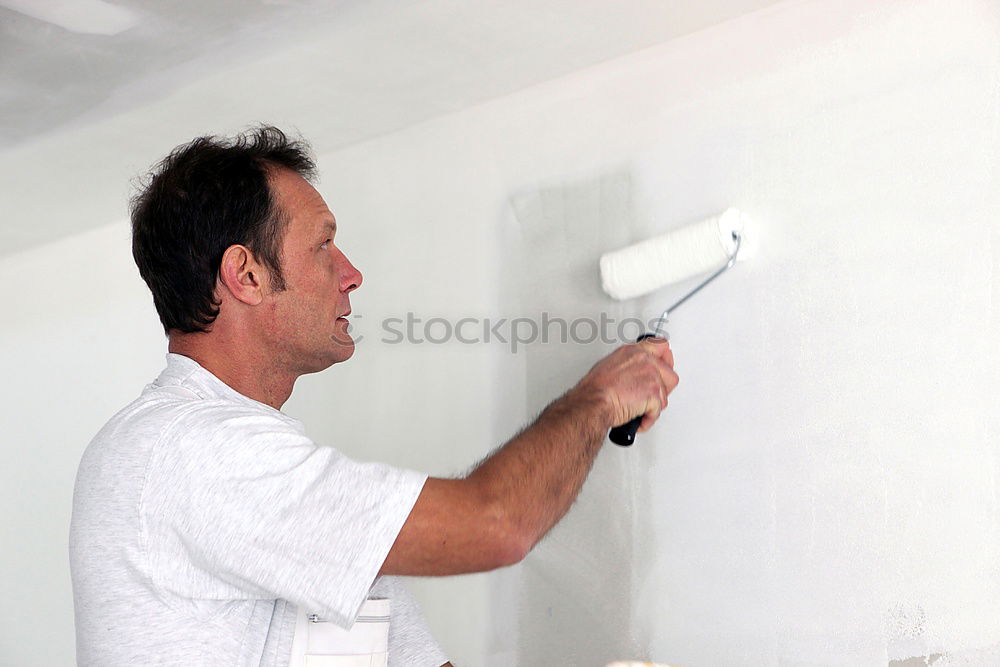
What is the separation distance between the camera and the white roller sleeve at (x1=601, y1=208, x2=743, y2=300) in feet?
5.44

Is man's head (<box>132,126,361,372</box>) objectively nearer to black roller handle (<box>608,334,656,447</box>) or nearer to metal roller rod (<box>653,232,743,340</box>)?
black roller handle (<box>608,334,656,447</box>)

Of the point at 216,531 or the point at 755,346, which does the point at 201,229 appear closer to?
the point at 216,531

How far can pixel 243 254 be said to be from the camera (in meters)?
1.43

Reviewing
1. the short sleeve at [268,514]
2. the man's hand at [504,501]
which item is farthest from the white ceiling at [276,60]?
the short sleeve at [268,514]

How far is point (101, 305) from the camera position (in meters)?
3.14

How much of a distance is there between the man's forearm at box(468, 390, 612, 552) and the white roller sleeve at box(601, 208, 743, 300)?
50cm

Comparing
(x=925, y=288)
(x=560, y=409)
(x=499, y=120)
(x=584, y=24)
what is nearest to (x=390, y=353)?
(x=499, y=120)

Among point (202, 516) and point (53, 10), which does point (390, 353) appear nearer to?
point (53, 10)

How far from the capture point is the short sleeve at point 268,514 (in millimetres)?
1095

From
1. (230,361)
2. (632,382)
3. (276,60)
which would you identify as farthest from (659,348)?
(276,60)

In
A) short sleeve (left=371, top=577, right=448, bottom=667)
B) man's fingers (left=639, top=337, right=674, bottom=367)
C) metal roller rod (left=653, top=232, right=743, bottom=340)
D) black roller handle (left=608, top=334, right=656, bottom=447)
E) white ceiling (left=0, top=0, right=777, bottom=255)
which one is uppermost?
white ceiling (left=0, top=0, right=777, bottom=255)

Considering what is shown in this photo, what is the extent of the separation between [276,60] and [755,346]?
3.73 feet

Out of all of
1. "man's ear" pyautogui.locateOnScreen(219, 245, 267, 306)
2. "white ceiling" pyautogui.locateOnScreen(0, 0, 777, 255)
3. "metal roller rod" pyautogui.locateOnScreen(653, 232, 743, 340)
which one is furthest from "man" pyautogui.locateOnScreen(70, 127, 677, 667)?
"white ceiling" pyautogui.locateOnScreen(0, 0, 777, 255)

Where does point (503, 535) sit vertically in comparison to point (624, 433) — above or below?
below
